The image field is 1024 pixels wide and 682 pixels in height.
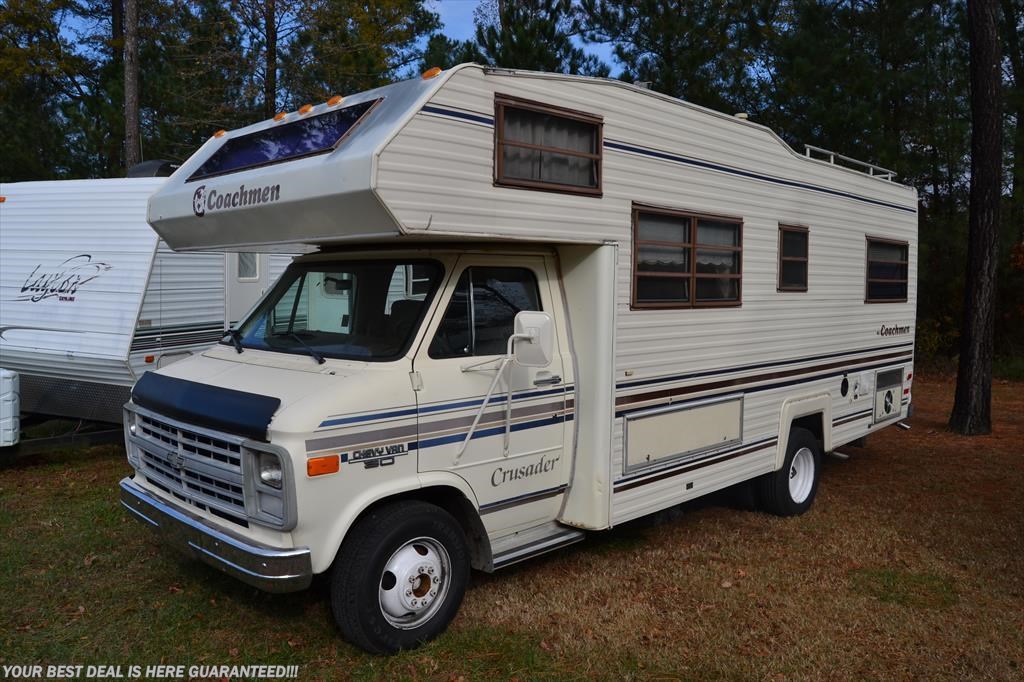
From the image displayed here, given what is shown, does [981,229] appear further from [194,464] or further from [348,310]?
[194,464]

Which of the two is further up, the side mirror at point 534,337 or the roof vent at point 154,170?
the roof vent at point 154,170

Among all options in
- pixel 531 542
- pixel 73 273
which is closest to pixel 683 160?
pixel 531 542

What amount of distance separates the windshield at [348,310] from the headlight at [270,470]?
0.71 meters

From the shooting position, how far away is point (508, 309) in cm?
474

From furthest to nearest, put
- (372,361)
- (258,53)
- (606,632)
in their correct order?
(258,53), (606,632), (372,361)

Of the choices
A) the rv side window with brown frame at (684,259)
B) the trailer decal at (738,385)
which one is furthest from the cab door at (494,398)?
the rv side window with brown frame at (684,259)

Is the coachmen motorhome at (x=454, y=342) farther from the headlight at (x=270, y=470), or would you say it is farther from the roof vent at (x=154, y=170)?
the roof vent at (x=154, y=170)

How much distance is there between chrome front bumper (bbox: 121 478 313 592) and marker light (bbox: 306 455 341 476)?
0.37 meters

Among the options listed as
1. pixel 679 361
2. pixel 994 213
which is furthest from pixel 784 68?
pixel 679 361

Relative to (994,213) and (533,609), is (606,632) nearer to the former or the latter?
(533,609)

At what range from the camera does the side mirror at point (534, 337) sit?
4.23 m

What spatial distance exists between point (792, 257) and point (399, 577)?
4.16 m

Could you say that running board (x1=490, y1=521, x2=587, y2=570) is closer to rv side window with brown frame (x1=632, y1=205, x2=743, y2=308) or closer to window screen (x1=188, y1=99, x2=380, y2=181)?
rv side window with brown frame (x1=632, y1=205, x2=743, y2=308)

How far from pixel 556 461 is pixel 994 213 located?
870 cm
